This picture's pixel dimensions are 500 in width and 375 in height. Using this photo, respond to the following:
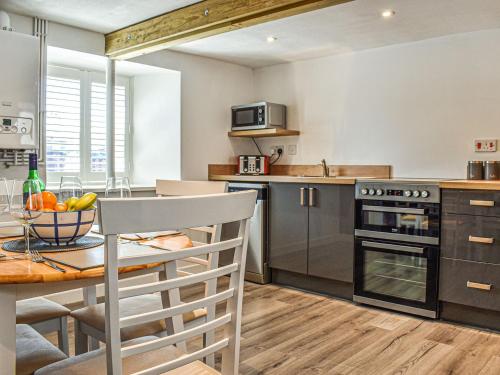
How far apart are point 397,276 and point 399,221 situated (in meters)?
0.39

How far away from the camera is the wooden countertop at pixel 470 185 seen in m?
2.77

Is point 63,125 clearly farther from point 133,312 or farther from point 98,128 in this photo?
point 133,312

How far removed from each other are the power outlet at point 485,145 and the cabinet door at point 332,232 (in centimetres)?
99

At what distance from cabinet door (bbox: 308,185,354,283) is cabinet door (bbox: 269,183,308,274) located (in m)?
0.08

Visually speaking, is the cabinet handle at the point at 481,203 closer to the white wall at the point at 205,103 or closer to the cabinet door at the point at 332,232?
the cabinet door at the point at 332,232

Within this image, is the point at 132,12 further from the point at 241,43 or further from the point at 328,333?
the point at 328,333

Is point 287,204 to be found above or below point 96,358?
above

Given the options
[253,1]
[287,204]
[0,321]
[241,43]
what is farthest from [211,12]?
[0,321]

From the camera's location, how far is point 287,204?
149 inches

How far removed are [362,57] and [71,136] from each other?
2.59 meters

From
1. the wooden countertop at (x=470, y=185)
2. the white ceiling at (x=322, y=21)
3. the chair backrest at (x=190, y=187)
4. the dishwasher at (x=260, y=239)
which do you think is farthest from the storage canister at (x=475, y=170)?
the chair backrest at (x=190, y=187)

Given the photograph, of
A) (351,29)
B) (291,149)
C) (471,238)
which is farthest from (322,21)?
(471,238)

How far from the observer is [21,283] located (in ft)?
3.63

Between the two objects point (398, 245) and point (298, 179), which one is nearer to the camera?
point (398, 245)
